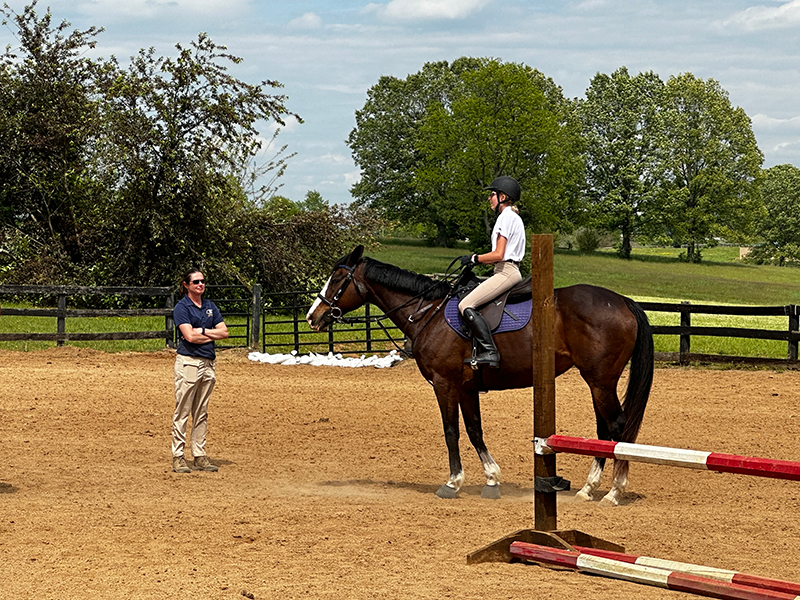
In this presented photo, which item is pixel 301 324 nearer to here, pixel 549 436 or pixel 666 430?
pixel 666 430

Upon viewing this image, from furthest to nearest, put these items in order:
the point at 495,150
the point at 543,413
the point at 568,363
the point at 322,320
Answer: the point at 495,150 → the point at 322,320 → the point at 568,363 → the point at 543,413

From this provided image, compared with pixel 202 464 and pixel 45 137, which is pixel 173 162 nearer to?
pixel 45 137

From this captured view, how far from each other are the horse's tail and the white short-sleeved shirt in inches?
51.2

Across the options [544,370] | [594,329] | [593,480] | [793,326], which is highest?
[594,329]

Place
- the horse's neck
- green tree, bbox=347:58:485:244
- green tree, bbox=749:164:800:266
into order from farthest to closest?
green tree, bbox=749:164:800:266 → green tree, bbox=347:58:485:244 → the horse's neck

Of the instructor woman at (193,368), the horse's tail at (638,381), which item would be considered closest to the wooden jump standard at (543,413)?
the horse's tail at (638,381)

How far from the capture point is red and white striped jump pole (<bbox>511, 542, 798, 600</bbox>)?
4480 mm

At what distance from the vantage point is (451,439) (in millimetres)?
8195

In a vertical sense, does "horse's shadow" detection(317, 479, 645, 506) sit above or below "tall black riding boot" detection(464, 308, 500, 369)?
below

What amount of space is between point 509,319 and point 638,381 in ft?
4.30

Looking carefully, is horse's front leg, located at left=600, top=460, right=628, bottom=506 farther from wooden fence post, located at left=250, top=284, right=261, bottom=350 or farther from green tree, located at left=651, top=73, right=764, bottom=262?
green tree, located at left=651, top=73, right=764, bottom=262

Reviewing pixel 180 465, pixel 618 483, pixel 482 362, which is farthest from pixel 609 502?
pixel 180 465

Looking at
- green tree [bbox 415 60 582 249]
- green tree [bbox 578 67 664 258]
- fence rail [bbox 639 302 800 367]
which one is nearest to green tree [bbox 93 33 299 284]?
fence rail [bbox 639 302 800 367]

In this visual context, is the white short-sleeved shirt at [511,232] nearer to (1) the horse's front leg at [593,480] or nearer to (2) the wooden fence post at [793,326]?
(1) the horse's front leg at [593,480]
